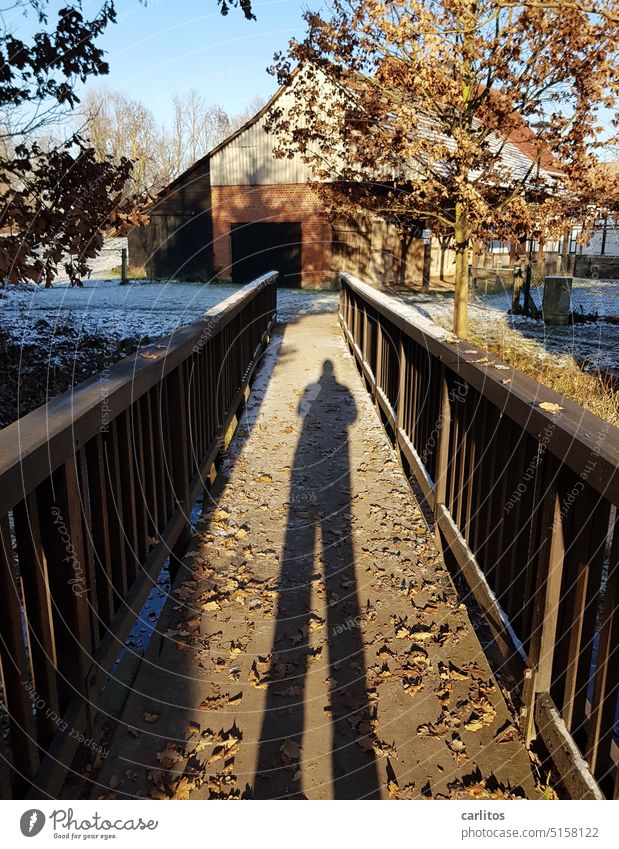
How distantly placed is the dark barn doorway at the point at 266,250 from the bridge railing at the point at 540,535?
2466cm

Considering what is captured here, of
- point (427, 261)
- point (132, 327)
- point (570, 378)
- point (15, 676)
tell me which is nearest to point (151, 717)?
point (15, 676)

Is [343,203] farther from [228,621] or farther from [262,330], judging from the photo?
[228,621]

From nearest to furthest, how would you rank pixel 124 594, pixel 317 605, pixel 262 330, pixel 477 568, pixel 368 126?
pixel 124 594, pixel 477 568, pixel 317 605, pixel 368 126, pixel 262 330

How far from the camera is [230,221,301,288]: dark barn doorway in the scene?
1093 inches

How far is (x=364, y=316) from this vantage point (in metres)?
9.59

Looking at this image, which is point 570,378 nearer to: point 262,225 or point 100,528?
point 100,528

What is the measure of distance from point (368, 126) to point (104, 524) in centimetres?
973

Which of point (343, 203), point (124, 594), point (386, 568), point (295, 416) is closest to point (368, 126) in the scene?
point (343, 203)

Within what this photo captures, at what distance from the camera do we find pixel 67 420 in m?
2.06

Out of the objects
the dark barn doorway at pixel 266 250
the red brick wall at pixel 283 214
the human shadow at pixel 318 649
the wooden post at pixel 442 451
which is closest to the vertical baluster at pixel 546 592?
the human shadow at pixel 318 649

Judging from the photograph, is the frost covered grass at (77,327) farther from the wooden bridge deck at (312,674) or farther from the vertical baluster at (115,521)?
the vertical baluster at (115,521)

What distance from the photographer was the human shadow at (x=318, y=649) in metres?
2.44
